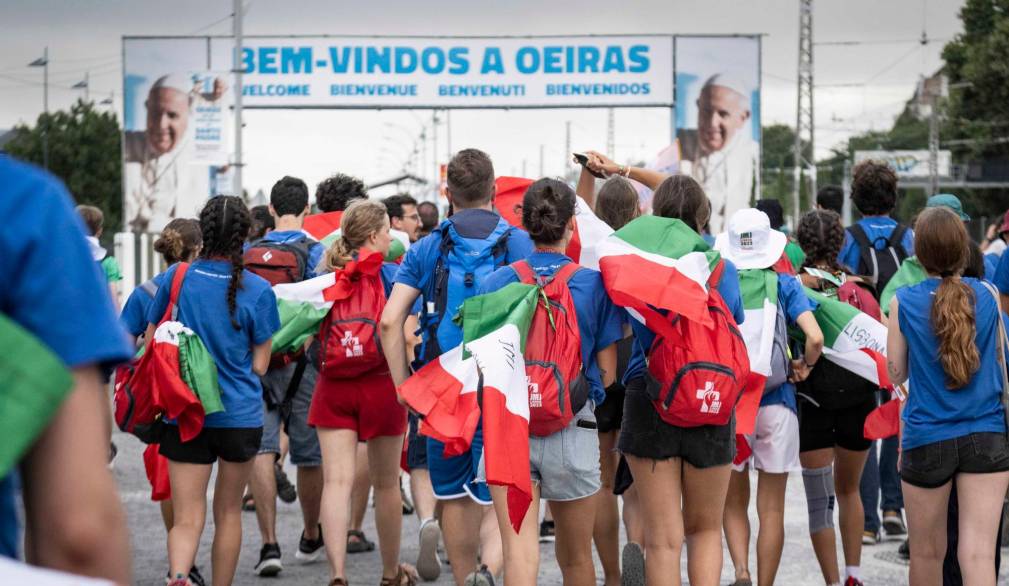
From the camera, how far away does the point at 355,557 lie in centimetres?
862

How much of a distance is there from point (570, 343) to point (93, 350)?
3.62 meters

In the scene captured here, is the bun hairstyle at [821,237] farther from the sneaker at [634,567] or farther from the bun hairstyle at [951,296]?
the sneaker at [634,567]

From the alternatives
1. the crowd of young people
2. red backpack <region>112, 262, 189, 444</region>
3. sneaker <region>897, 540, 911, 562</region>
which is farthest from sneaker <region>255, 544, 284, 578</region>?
sneaker <region>897, 540, 911, 562</region>

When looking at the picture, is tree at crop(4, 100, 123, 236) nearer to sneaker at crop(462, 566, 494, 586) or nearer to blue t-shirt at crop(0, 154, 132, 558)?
sneaker at crop(462, 566, 494, 586)

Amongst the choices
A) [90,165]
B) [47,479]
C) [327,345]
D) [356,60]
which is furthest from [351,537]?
[90,165]

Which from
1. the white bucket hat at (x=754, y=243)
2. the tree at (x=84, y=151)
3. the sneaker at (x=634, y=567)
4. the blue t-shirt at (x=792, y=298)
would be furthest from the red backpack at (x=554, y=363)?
the tree at (x=84, y=151)

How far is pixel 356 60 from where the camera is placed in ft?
105

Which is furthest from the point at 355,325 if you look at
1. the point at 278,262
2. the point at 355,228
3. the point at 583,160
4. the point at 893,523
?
the point at 893,523

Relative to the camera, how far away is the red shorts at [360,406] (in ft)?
24.0

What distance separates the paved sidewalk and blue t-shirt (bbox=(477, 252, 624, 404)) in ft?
8.53

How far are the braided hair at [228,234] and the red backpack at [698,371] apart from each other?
7.06ft

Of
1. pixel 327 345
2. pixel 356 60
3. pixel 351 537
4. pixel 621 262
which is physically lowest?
pixel 351 537

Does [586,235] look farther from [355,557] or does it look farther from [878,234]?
[355,557]

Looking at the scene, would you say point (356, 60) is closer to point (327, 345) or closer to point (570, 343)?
point (327, 345)
